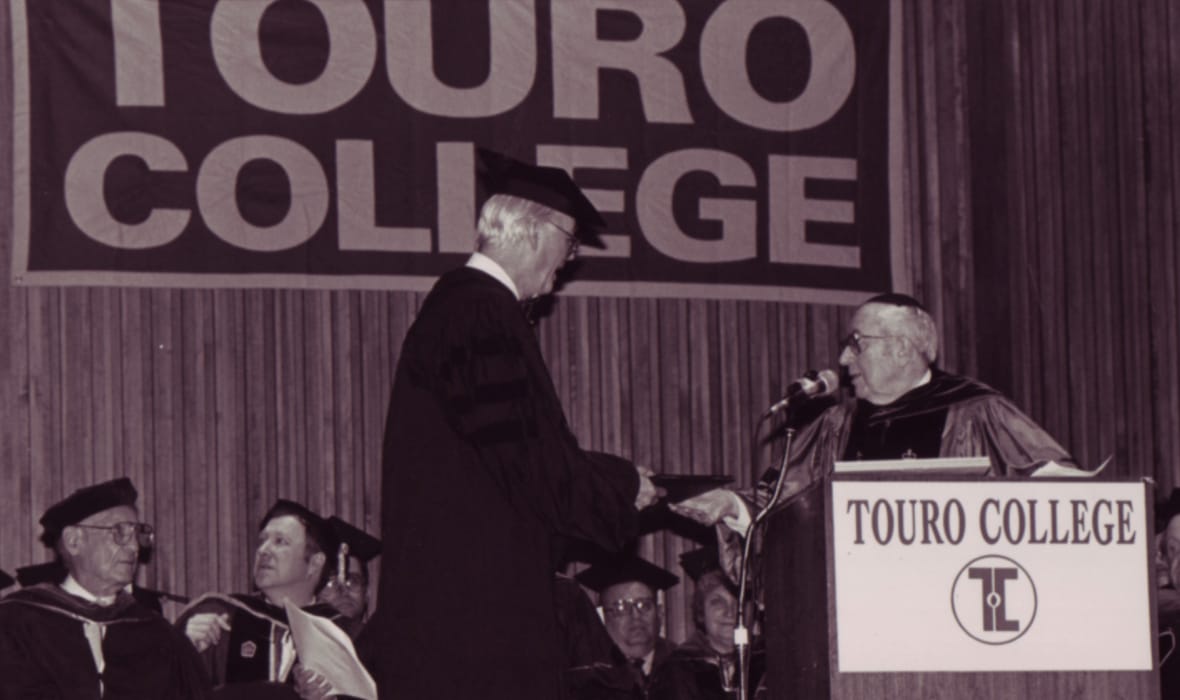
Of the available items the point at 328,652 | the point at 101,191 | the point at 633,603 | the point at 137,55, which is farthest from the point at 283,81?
the point at 328,652

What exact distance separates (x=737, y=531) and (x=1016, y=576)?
3.83ft

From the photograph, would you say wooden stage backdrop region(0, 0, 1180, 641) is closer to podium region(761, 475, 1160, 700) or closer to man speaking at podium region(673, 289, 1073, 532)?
man speaking at podium region(673, 289, 1073, 532)

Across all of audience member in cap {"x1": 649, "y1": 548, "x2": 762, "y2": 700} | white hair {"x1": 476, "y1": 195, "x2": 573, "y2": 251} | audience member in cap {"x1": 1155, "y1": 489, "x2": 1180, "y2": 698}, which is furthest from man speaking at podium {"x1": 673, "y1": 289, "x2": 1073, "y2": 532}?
white hair {"x1": 476, "y1": 195, "x2": 573, "y2": 251}

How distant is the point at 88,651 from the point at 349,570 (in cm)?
125

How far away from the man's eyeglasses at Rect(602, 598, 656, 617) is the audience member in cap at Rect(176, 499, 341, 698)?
133 cm

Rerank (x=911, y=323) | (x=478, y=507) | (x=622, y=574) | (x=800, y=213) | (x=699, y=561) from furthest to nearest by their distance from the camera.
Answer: (x=800, y=213) → (x=699, y=561) → (x=622, y=574) → (x=911, y=323) → (x=478, y=507)

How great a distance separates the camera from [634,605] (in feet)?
29.1

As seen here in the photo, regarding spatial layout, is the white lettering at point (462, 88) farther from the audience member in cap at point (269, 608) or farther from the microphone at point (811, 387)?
the microphone at point (811, 387)

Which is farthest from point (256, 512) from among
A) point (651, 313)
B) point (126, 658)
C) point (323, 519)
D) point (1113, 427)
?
point (1113, 427)

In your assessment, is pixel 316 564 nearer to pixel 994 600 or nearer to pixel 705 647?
pixel 705 647

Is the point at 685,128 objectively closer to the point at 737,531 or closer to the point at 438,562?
the point at 737,531

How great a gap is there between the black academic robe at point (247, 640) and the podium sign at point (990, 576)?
12.6 ft

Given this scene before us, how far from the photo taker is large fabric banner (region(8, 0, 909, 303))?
344 inches

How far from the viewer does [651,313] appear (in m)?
9.41
